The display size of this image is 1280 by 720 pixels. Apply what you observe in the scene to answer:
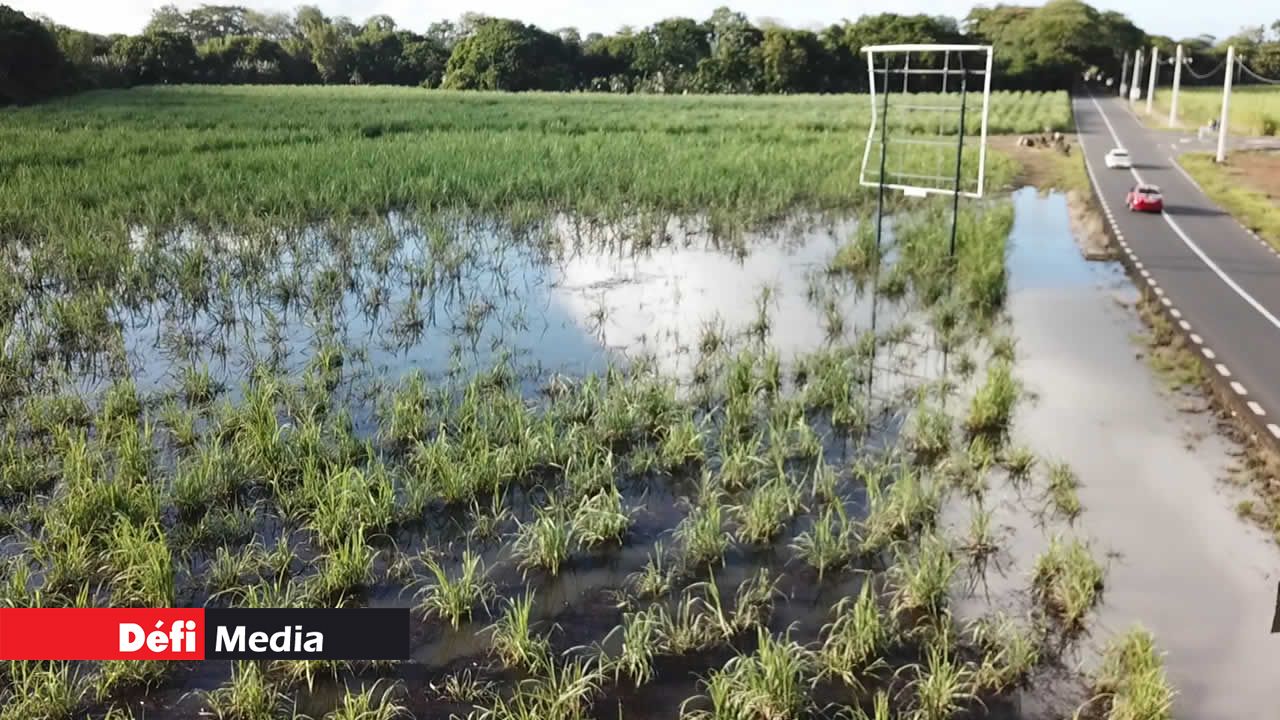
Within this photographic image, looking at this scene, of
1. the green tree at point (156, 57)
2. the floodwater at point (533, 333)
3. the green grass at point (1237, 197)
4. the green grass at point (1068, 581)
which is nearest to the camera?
the floodwater at point (533, 333)

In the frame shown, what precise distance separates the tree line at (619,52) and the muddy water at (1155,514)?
5810 centimetres

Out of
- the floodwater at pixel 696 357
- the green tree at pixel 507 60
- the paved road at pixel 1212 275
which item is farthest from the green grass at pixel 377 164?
the green tree at pixel 507 60

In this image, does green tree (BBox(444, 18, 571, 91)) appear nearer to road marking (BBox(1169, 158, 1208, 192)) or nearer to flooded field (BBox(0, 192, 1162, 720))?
road marking (BBox(1169, 158, 1208, 192))

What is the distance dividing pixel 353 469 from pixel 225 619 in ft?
5.40

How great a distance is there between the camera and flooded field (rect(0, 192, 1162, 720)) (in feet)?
16.6

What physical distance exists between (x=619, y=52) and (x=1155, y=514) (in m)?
73.1

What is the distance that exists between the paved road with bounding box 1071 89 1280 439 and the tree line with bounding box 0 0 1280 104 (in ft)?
161

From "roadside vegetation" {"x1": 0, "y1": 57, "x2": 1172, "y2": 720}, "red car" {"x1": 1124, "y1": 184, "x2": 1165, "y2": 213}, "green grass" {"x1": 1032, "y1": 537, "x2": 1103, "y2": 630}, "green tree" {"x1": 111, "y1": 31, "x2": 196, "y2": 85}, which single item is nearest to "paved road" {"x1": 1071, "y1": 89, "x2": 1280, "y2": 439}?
"red car" {"x1": 1124, "y1": 184, "x2": 1165, "y2": 213}

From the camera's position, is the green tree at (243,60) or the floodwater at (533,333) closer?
the floodwater at (533,333)

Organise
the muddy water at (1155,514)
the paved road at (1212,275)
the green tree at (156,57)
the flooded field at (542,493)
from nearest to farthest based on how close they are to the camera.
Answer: the flooded field at (542,493) < the muddy water at (1155,514) < the paved road at (1212,275) < the green tree at (156,57)

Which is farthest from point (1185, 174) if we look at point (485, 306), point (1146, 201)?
point (485, 306)

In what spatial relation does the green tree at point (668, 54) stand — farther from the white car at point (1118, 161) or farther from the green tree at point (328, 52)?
the white car at point (1118, 161)

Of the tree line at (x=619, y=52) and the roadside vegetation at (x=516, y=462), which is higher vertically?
the tree line at (x=619, y=52)

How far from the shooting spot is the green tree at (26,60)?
35781 millimetres
